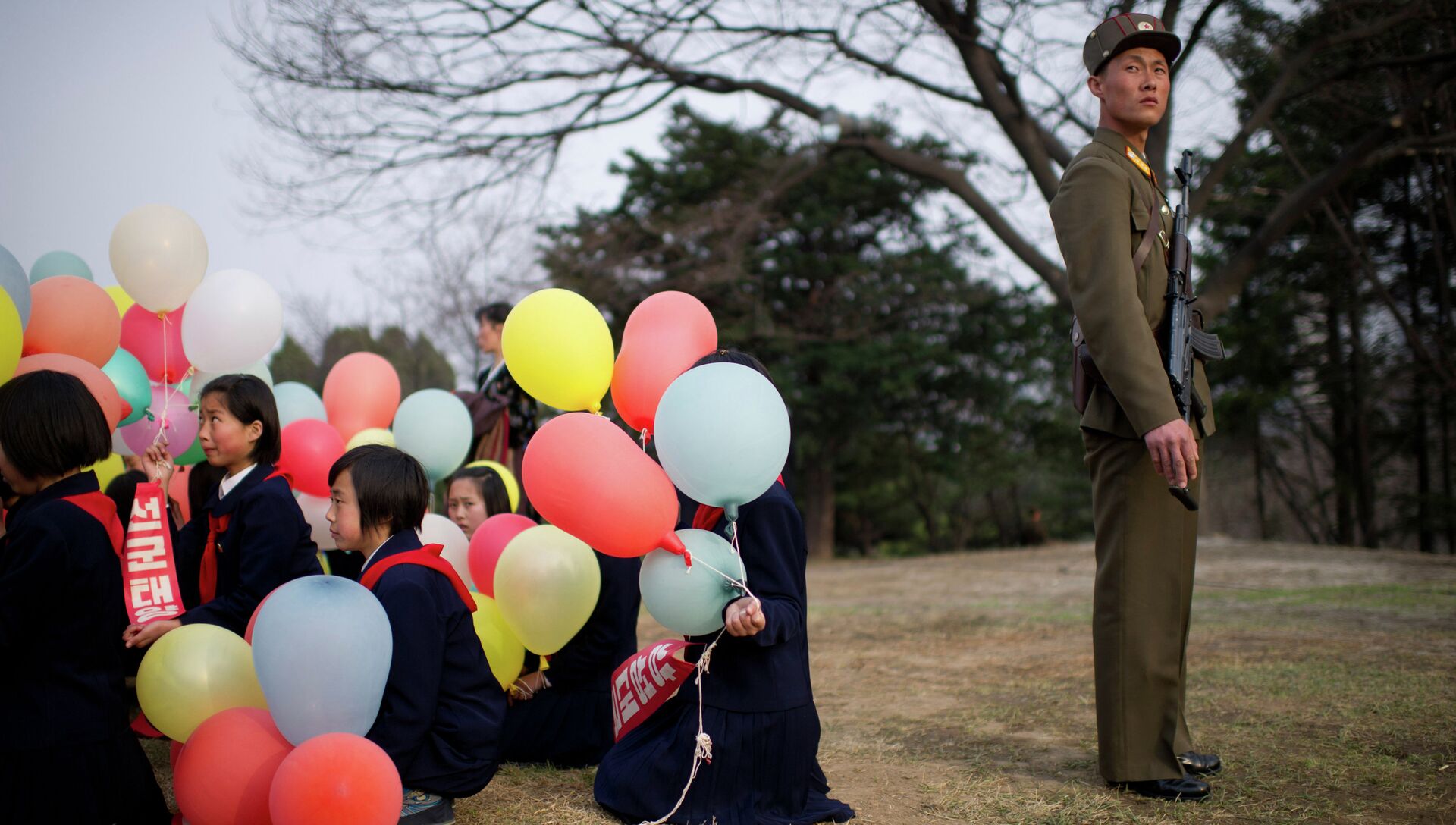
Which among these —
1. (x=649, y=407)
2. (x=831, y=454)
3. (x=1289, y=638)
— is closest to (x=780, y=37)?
(x=831, y=454)

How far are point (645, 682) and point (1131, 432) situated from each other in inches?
58.1

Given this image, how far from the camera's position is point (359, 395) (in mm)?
4402

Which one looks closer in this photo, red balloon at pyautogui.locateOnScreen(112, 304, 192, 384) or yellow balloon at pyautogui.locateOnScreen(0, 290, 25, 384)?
yellow balloon at pyautogui.locateOnScreen(0, 290, 25, 384)

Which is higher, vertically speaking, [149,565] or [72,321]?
[72,321]

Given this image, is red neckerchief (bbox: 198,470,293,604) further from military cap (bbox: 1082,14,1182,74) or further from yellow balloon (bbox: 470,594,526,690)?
military cap (bbox: 1082,14,1182,74)

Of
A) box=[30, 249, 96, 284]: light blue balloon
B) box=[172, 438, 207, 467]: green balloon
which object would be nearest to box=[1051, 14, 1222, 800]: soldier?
box=[172, 438, 207, 467]: green balloon

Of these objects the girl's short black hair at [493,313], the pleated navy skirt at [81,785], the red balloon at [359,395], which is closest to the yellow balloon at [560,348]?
the pleated navy skirt at [81,785]

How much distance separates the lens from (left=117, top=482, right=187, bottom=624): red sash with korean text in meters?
2.56

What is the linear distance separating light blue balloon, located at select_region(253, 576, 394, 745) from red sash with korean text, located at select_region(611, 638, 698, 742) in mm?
705

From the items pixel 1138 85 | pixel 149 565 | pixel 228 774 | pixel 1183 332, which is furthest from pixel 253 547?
pixel 1138 85

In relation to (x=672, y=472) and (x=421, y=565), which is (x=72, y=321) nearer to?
(x=421, y=565)

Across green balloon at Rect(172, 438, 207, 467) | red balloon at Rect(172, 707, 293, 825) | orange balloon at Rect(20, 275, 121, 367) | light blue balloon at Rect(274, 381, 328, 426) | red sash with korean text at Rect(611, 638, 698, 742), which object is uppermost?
orange balloon at Rect(20, 275, 121, 367)

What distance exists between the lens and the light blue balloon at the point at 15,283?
2.81m

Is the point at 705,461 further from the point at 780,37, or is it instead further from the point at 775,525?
the point at 780,37
